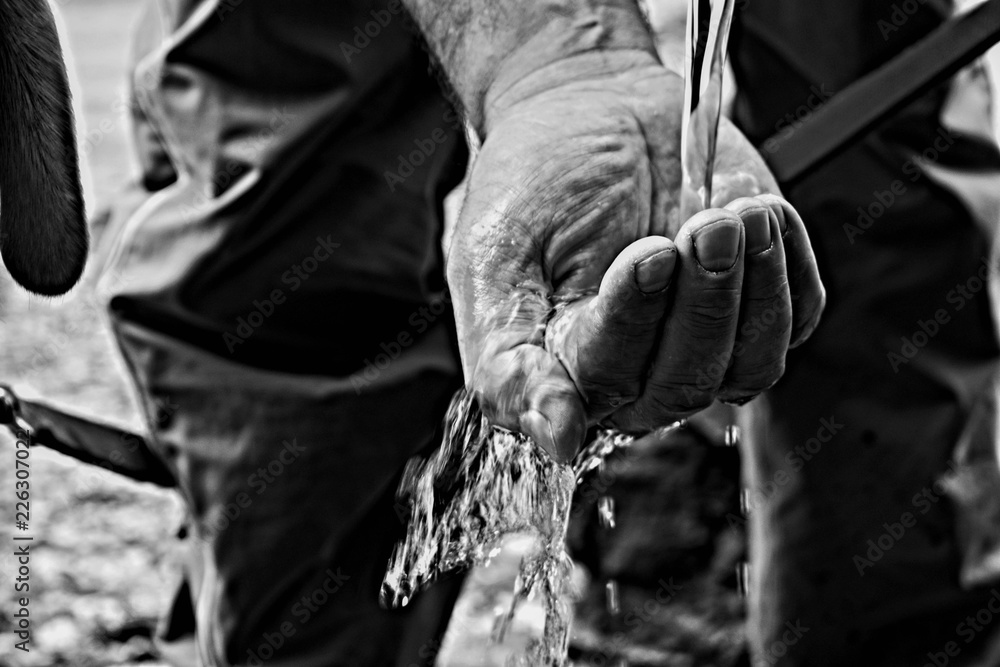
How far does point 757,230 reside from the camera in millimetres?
1147

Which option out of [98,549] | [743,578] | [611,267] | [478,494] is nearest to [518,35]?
[611,267]

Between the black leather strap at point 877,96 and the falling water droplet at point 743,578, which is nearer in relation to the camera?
the black leather strap at point 877,96

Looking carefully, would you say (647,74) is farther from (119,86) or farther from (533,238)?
(119,86)

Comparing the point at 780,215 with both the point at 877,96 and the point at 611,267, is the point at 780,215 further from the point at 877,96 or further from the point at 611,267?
the point at 877,96

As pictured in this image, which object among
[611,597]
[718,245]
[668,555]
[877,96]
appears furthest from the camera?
[668,555]

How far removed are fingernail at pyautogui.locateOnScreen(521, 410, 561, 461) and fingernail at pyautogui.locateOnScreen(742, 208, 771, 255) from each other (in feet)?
0.95

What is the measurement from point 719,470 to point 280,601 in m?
1.16

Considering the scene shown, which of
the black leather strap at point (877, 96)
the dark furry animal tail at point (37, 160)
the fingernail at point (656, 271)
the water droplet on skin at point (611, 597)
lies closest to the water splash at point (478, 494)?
the fingernail at point (656, 271)

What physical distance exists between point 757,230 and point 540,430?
0.32 meters

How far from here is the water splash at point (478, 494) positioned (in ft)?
4.97

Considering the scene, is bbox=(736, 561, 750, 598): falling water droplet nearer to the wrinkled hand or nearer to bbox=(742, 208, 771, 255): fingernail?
the wrinkled hand

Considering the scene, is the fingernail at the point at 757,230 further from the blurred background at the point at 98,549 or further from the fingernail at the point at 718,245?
the blurred background at the point at 98,549

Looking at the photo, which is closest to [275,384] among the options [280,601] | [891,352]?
[280,601]

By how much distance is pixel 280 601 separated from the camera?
6.61 ft
